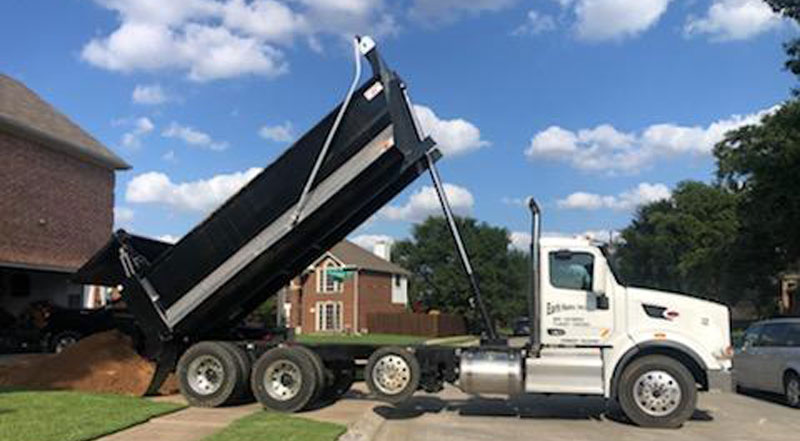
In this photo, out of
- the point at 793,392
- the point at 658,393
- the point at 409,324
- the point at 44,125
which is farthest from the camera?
the point at 409,324

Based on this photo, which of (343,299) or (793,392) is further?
(343,299)

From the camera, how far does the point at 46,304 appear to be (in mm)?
25938

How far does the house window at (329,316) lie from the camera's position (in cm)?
6475

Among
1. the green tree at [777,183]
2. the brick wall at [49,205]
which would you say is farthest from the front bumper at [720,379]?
the brick wall at [49,205]

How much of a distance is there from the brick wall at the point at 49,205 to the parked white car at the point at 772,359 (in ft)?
64.2

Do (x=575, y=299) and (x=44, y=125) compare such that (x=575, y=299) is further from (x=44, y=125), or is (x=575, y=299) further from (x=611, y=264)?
(x=44, y=125)

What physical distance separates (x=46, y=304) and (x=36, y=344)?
162 centimetres

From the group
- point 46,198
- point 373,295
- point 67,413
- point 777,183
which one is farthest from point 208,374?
point 373,295

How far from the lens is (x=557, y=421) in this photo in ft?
41.4

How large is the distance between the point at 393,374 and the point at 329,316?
174 ft

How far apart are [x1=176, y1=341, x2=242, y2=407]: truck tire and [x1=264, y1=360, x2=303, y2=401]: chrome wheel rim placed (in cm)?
60

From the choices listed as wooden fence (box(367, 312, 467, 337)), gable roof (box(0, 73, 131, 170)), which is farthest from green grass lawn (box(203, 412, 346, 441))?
wooden fence (box(367, 312, 467, 337))

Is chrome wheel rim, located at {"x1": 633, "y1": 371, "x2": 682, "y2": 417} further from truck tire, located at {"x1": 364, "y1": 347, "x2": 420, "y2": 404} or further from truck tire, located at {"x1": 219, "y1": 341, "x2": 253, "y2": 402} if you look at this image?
truck tire, located at {"x1": 219, "y1": 341, "x2": 253, "y2": 402}

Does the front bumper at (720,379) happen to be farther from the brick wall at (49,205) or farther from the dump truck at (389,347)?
the brick wall at (49,205)
